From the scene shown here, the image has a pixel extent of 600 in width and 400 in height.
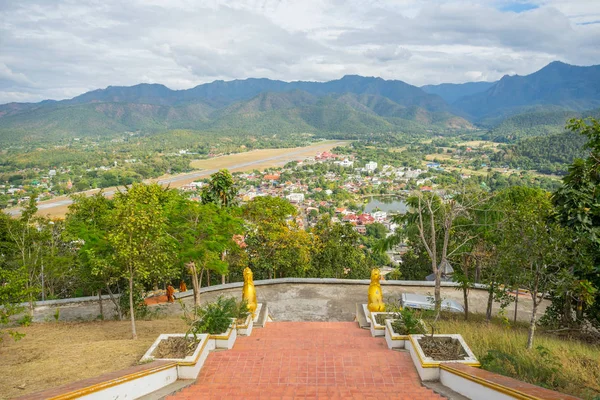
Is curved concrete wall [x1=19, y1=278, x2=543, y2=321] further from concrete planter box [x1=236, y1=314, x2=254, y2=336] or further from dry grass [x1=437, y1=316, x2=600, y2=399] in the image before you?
dry grass [x1=437, y1=316, x2=600, y2=399]

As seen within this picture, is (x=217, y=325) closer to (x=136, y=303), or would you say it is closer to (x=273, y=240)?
(x=136, y=303)

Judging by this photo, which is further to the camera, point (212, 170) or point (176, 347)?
point (212, 170)

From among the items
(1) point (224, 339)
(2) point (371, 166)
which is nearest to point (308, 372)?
(1) point (224, 339)

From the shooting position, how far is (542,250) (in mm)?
5723

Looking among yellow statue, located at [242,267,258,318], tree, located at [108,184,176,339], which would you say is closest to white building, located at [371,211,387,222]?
yellow statue, located at [242,267,258,318]

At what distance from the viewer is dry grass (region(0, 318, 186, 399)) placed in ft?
16.0

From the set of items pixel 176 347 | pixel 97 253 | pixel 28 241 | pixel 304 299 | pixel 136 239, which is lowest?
pixel 304 299

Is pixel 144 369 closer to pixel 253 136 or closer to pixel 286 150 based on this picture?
pixel 286 150

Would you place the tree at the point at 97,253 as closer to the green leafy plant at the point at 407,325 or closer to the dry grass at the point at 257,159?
the green leafy plant at the point at 407,325

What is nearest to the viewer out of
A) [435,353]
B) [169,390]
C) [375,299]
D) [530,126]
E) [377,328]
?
[169,390]

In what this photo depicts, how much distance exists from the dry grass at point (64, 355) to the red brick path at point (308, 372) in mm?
1245

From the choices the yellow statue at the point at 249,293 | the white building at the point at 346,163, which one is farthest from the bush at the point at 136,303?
the white building at the point at 346,163

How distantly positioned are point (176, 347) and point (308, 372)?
191 cm

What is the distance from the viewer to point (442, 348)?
5.54m
